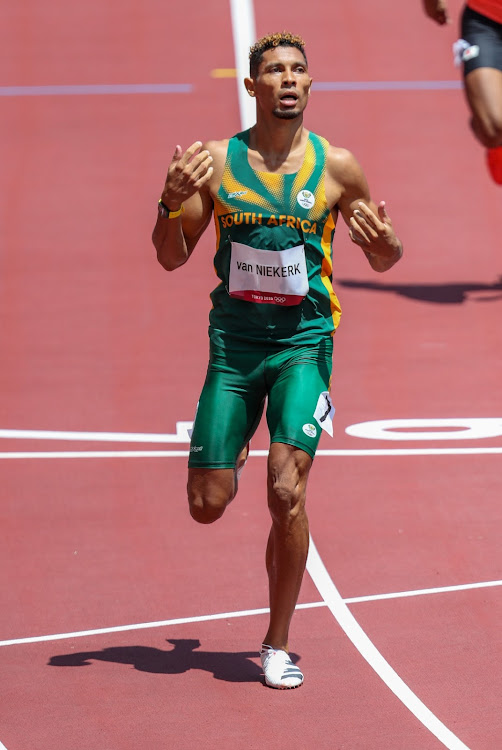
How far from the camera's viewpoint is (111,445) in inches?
354

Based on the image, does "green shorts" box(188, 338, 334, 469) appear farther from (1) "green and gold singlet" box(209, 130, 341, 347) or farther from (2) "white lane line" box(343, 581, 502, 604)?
(2) "white lane line" box(343, 581, 502, 604)

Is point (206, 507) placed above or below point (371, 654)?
above

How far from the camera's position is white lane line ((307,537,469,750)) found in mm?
5410

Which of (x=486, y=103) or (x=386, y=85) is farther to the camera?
(x=386, y=85)

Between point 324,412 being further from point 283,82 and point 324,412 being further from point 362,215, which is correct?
point 283,82

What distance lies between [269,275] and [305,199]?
37 cm

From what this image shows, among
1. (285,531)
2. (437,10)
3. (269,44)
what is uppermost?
(437,10)

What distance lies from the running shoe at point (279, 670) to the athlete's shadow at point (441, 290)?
6.33 meters

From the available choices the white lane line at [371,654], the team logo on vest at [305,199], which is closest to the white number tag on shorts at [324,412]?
the team logo on vest at [305,199]

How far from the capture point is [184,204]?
600 centimetres

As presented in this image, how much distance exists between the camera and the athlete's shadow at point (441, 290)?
11828 mm

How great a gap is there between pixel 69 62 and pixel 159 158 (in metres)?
3.34

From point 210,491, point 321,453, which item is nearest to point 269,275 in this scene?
point 210,491

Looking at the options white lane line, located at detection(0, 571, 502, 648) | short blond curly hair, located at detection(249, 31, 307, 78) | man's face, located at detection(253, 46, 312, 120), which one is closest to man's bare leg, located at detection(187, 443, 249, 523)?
white lane line, located at detection(0, 571, 502, 648)
